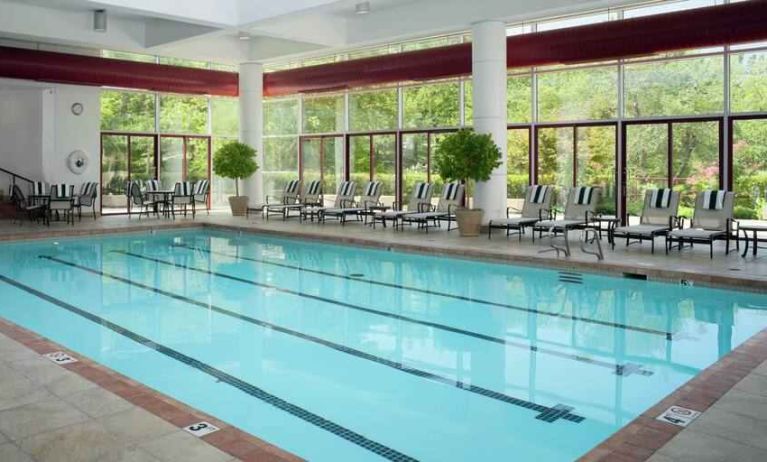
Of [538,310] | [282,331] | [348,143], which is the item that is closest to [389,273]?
[538,310]

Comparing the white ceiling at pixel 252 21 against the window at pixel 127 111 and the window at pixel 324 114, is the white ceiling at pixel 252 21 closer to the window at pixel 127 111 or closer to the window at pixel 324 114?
the window at pixel 127 111

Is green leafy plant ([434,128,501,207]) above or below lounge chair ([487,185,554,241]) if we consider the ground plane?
above

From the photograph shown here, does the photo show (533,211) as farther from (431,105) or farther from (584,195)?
(431,105)

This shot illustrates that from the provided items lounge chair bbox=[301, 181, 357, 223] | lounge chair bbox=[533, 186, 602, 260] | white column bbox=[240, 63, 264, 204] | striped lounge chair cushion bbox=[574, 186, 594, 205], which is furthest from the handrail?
striped lounge chair cushion bbox=[574, 186, 594, 205]

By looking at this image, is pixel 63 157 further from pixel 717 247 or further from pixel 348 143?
pixel 717 247

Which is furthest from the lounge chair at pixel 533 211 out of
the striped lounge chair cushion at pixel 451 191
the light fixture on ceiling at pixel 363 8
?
the light fixture on ceiling at pixel 363 8

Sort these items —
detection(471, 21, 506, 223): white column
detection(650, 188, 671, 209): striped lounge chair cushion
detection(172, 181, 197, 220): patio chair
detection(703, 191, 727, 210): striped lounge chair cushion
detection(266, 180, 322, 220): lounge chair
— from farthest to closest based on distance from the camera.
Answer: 1. detection(172, 181, 197, 220): patio chair
2. detection(266, 180, 322, 220): lounge chair
3. detection(471, 21, 506, 223): white column
4. detection(650, 188, 671, 209): striped lounge chair cushion
5. detection(703, 191, 727, 210): striped lounge chair cushion

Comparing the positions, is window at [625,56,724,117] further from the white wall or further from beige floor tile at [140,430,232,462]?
the white wall

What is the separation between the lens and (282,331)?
638 cm

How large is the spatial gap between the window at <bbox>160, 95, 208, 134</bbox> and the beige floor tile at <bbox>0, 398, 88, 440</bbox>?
52.0 ft

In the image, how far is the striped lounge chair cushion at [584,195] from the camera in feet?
38.2

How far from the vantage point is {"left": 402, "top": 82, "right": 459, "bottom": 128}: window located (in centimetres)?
1551

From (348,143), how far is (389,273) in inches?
343

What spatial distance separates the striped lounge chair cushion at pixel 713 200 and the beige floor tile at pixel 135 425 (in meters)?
8.88
